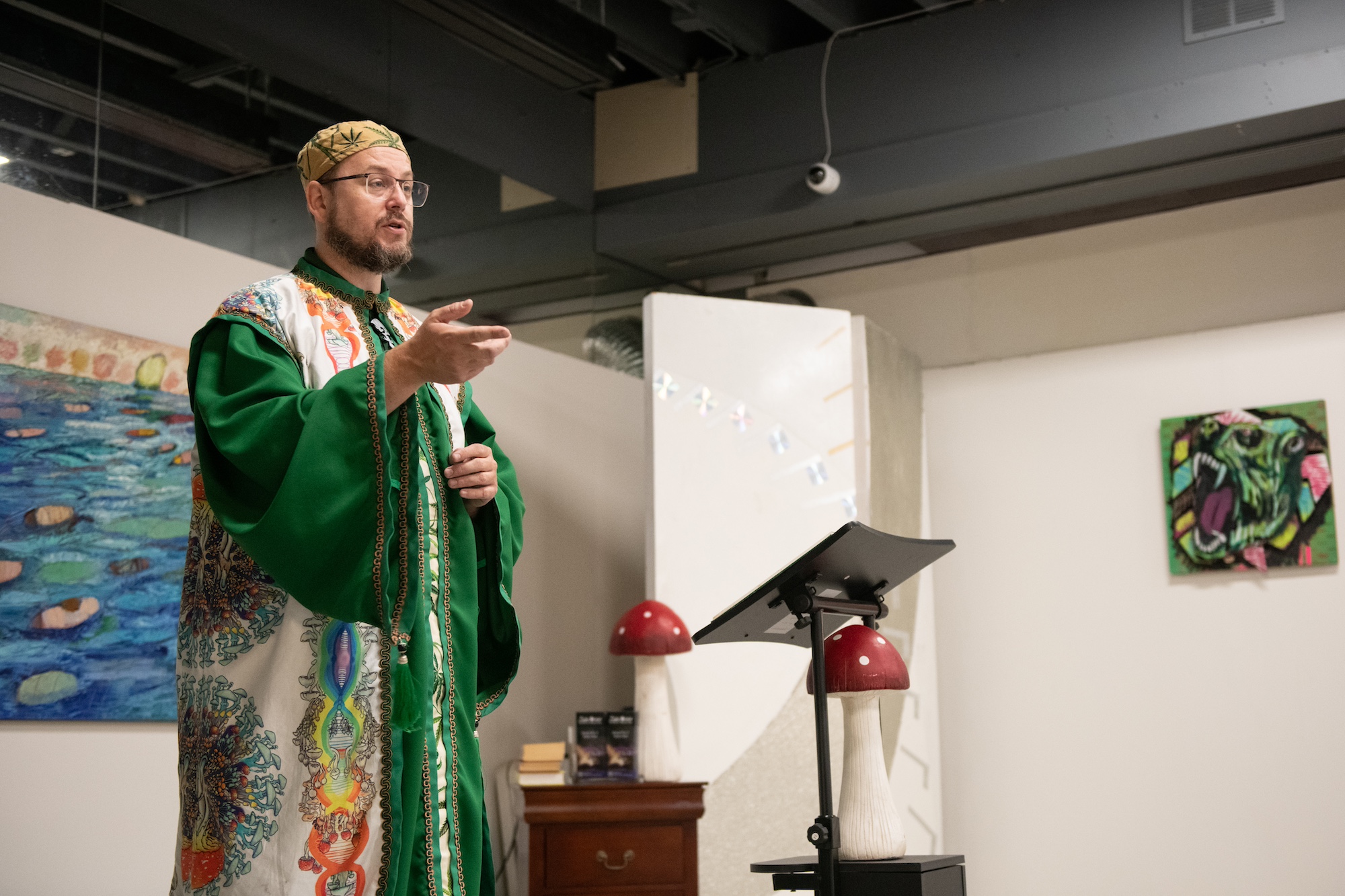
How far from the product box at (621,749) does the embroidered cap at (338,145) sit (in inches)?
89.6

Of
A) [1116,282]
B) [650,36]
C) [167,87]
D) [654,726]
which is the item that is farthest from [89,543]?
[1116,282]

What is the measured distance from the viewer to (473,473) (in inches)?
69.6

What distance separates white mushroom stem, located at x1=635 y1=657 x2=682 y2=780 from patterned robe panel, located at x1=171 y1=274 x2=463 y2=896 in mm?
2219

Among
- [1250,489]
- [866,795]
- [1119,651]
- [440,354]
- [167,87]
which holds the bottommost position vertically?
[866,795]

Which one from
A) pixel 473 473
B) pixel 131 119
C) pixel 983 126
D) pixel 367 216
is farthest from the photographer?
pixel 983 126

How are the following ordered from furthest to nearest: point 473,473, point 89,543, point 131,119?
point 131,119, point 89,543, point 473,473

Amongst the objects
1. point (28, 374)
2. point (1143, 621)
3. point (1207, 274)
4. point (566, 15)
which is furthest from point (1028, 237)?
point (28, 374)

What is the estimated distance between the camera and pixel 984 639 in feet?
15.9

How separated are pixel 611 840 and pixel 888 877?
1.74 meters

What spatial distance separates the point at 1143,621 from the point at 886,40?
2237 mm

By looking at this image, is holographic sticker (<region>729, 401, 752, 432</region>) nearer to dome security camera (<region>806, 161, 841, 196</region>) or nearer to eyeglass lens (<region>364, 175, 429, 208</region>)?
dome security camera (<region>806, 161, 841, 196</region>)

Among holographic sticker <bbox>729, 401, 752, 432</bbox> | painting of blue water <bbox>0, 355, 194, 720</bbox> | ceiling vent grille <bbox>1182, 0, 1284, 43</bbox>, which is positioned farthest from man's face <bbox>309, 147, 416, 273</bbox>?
ceiling vent grille <bbox>1182, 0, 1284, 43</bbox>

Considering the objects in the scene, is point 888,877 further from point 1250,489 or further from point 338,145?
point 1250,489

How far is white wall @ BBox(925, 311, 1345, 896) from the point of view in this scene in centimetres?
420
